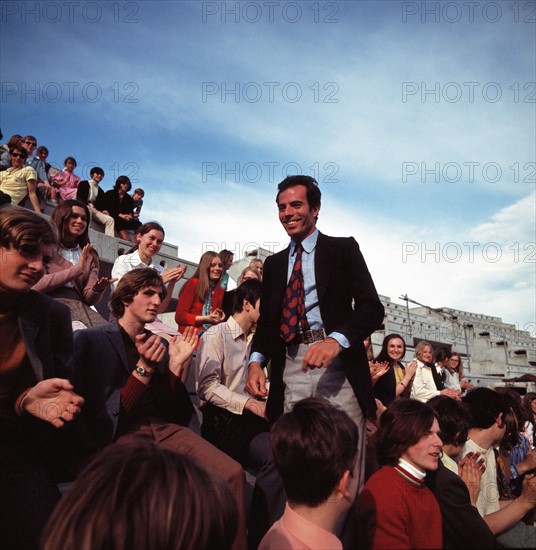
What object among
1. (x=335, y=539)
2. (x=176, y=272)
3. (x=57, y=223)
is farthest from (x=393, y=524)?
(x=57, y=223)

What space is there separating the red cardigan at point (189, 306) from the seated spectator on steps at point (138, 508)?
4616 mm

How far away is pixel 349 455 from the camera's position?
86.9 inches

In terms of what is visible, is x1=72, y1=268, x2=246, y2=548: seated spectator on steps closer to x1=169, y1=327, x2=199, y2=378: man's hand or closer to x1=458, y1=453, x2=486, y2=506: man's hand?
x1=169, y1=327, x2=199, y2=378: man's hand

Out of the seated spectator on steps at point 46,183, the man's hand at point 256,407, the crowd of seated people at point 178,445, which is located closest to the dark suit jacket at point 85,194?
the seated spectator on steps at point 46,183

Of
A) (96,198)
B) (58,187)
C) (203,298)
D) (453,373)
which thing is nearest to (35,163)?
(58,187)

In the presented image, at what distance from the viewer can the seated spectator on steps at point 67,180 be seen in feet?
32.2

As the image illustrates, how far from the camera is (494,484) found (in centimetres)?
394

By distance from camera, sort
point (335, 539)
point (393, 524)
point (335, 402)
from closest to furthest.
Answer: point (335, 539), point (393, 524), point (335, 402)

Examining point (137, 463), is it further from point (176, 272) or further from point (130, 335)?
point (176, 272)

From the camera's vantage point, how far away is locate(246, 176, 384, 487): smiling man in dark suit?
2.80 meters

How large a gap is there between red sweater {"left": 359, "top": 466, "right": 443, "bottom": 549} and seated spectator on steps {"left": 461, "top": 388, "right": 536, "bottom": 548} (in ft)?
3.20

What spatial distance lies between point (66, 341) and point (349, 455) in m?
1.48

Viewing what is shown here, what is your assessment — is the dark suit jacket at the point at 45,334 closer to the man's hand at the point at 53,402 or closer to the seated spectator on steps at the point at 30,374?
the seated spectator on steps at the point at 30,374

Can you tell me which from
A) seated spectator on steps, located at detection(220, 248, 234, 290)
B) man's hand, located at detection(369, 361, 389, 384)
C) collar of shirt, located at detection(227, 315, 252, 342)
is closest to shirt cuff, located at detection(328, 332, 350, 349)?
collar of shirt, located at detection(227, 315, 252, 342)
